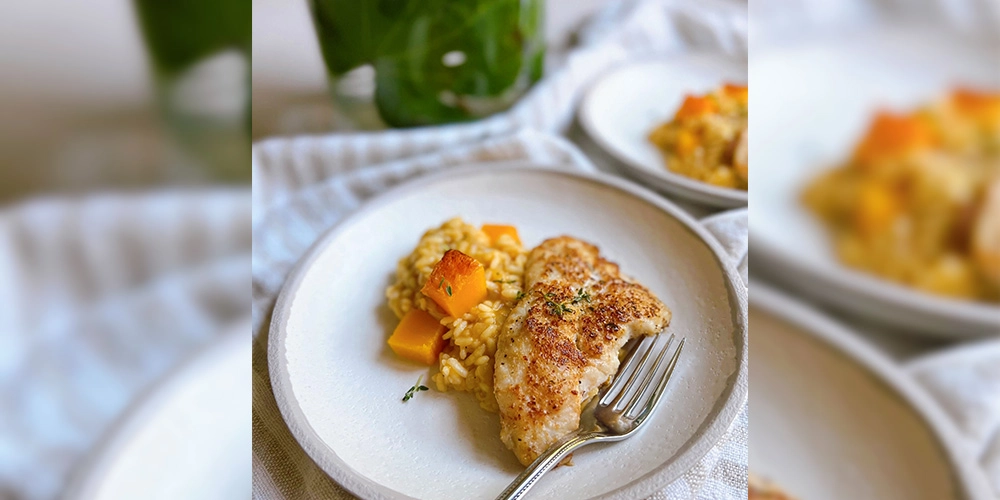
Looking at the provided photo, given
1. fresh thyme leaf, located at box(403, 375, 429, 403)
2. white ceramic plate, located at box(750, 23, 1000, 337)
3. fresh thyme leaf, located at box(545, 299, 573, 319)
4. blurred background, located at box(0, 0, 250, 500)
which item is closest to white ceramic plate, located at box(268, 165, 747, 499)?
fresh thyme leaf, located at box(403, 375, 429, 403)

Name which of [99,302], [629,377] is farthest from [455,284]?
[99,302]

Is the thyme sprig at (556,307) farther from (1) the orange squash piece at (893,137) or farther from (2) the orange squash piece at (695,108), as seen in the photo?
(2) the orange squash piece at (695,108)

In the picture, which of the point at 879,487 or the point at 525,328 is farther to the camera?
the point at 525,328

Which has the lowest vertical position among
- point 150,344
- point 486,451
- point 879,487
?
point 486,451

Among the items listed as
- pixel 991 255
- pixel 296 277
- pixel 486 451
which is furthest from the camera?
pixel 296 277

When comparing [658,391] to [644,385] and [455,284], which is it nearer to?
[644,385]

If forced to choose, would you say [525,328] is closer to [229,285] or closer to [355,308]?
[355,308]

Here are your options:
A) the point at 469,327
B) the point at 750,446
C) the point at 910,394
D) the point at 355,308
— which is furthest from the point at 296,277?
the point at 910,394
